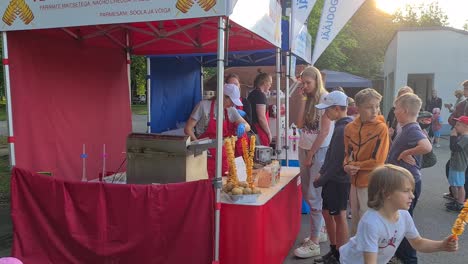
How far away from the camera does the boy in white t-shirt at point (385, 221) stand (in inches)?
81.7

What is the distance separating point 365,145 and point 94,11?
89.9 inches

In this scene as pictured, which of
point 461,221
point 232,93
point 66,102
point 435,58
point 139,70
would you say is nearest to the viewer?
point 461,221

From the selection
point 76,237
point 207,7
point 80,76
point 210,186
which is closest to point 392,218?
point 210,186

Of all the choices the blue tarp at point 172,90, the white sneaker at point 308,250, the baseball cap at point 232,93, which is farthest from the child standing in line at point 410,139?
the blue tarp at point 172,90

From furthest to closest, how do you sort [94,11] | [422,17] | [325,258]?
[422,17] < [325,258] < [94,11]

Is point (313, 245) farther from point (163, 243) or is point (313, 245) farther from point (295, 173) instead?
point (163, 243)

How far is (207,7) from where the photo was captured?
9.30 feet

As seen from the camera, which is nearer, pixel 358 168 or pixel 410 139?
pixel 358 168

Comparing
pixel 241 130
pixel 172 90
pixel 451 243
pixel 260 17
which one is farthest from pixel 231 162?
pixel 172 90

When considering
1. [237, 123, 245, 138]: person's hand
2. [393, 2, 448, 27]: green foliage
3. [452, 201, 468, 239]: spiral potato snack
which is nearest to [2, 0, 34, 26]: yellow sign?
[237, 123, 245, 138]: person's hand

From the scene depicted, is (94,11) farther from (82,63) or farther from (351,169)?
(351,169)

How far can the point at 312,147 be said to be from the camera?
12.9 feet

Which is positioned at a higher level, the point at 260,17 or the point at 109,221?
the point at 260,17

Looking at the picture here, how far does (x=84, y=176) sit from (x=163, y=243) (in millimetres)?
1952
